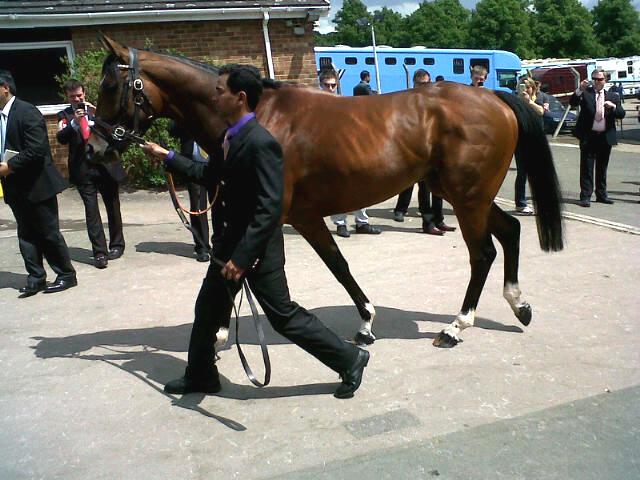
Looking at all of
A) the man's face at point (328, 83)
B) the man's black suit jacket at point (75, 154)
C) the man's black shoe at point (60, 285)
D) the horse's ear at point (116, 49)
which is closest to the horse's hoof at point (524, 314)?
the horse's ear at point (116, 49)

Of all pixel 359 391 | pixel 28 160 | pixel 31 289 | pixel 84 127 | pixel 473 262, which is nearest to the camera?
pixel 359 391

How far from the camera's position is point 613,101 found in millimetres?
9844

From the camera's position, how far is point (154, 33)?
1299cm

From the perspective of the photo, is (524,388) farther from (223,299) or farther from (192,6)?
(192,6)

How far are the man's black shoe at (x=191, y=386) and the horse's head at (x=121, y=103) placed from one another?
1564mm

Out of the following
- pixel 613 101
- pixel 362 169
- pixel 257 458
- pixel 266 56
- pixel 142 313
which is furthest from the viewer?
pixel 266 56

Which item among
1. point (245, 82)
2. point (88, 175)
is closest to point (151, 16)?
point (88, 175)

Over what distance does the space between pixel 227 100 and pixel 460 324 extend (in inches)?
96.1

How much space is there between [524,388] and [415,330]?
3.96 feet

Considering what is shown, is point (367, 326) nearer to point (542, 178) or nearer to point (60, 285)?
point (542, 178)

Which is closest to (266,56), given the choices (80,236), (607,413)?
(80,236)

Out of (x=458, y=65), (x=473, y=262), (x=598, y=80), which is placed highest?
(x=458, y=65)

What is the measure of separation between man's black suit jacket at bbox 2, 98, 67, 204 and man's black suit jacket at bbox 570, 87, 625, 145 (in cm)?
757

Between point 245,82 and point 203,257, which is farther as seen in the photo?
point 203,257
